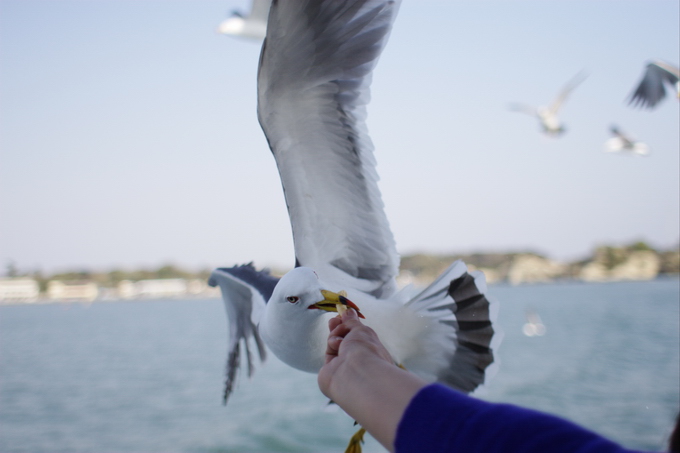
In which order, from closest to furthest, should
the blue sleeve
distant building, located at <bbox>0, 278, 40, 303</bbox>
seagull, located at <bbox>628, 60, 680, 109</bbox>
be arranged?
the blue sleeve < seagull, located at <bbox>628, 60, 680, 109</bbox> < distant building, located at <bbox>0, 278, 40, 303</bbox>

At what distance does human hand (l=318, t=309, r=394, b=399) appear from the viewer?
1.69ft

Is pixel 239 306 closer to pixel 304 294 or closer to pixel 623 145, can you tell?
pixel 304 294

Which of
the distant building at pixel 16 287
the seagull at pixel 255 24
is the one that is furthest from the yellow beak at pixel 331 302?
the distant building at pixel 16 287

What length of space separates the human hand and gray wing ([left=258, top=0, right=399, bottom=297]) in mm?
817

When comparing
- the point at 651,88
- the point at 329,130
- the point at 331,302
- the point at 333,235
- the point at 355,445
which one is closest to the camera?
the point at 331,302

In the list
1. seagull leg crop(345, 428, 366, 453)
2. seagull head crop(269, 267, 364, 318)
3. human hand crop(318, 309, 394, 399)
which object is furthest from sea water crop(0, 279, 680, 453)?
human hand crop(318, 309, 394, 399)

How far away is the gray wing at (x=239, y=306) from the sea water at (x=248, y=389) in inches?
15.4

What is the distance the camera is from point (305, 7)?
121 cm

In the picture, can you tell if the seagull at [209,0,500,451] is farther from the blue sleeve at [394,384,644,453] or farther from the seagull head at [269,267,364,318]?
the blue sleeve at [394,384,644,453]

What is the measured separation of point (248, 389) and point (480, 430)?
1213 cm

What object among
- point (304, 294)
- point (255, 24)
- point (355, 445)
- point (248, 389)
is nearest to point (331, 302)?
point (304, 294)

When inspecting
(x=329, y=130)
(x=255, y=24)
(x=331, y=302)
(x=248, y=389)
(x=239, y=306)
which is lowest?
(x=248, y=389)

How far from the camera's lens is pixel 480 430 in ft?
1.25

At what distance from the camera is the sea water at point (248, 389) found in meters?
8.35
